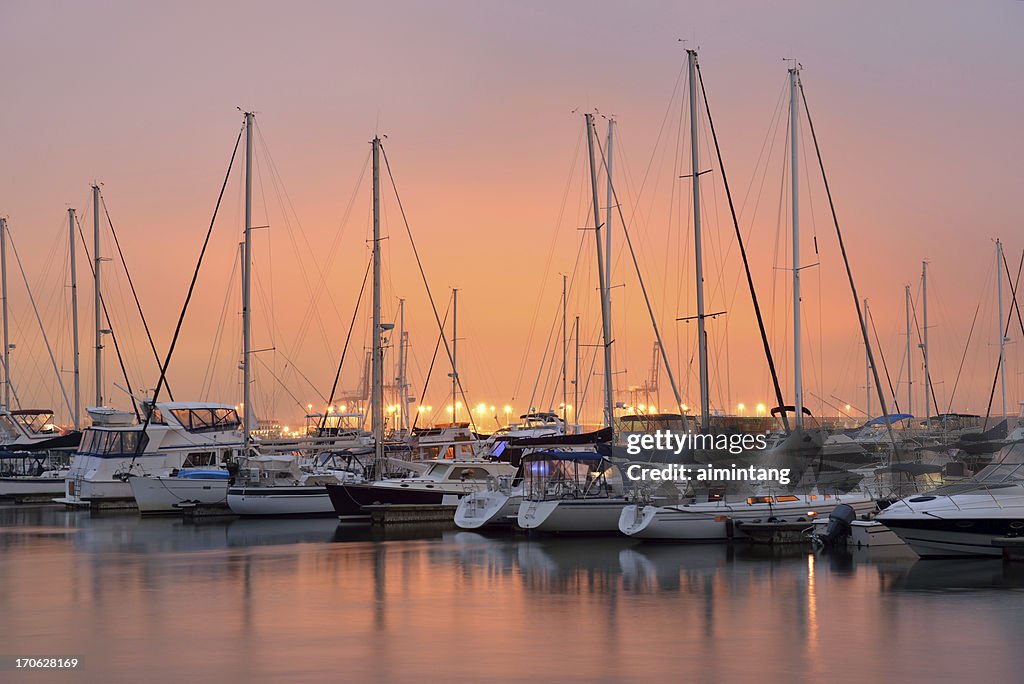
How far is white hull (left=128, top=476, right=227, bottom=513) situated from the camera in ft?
167

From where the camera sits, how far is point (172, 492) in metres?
51.0

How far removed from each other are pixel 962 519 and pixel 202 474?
111 ft

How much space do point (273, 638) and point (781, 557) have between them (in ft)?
49.5

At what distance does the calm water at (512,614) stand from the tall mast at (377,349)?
12251 millimetres

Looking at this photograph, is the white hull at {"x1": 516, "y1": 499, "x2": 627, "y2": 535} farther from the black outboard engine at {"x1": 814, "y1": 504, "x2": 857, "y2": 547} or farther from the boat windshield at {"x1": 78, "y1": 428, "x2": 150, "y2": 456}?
the boat windshield at {"x1": 78, "y1": 428, "x2": 150, "y2": 456}

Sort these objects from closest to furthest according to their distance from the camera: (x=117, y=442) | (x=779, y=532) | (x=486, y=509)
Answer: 1. (x=779, y=532)
2. (x=486, y=509)
3. (x=117, y=442)

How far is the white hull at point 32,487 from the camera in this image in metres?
63.8

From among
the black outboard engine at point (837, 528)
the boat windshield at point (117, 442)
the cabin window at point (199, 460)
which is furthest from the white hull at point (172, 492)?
the black outboard engine at point (837, 528)

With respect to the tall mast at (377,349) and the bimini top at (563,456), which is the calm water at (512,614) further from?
the tall mast at (377,349)

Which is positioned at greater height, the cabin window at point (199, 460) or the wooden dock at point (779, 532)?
the cabin window at point (199, 460)

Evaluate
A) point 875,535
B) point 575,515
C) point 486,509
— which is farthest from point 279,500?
point 875,535

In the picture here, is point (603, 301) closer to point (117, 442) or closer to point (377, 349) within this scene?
point (377, 349)

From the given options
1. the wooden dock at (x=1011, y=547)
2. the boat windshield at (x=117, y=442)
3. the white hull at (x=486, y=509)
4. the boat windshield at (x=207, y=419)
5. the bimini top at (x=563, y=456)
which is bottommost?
the wooden dock at (x=1011, y=547)

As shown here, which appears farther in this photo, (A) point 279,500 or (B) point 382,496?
(A) point 279,500
